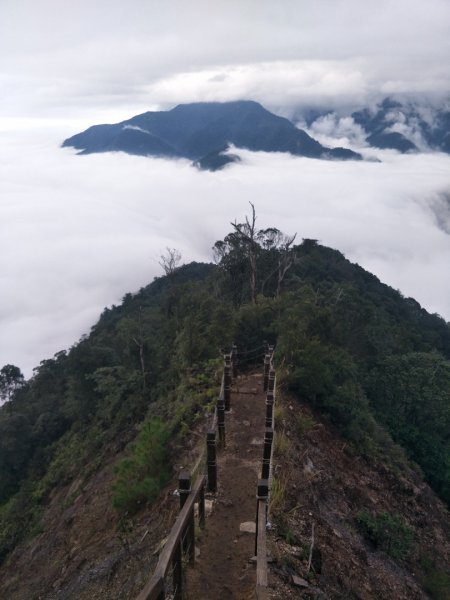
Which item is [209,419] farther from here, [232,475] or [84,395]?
[84,395]

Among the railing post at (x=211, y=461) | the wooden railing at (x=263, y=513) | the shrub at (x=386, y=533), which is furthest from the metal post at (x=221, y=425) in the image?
the shrub at (x=386, y=533)

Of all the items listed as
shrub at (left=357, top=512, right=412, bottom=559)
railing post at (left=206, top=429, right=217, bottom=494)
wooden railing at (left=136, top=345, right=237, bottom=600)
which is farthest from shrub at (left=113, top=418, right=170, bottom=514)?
shrub at (left=357, top=512, right=412, bottom=559)

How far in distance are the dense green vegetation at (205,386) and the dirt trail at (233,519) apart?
1.89m

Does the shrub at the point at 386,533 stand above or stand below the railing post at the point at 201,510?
below

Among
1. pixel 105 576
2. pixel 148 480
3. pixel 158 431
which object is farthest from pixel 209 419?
pixel 105 576

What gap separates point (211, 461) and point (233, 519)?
98 centimetres

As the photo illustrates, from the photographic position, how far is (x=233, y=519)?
26.4 ft

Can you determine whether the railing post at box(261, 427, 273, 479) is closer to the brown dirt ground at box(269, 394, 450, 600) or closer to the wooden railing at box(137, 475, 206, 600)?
the brown dirt ground at box(269, 394, 450, 600)

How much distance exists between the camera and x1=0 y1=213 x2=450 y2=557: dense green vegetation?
14.7 metres

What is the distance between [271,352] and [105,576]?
282 inches

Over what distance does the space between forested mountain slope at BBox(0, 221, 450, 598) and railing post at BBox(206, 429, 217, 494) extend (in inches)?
101

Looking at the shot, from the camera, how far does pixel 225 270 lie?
3162 centimetres

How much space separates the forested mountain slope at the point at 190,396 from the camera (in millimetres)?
14070

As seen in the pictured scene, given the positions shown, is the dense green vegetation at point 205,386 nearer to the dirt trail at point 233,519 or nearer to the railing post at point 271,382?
the dirt trail at point 233,519
